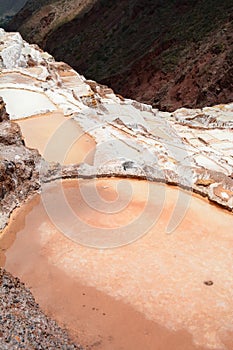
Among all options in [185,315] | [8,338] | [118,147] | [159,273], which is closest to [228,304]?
[185,315]

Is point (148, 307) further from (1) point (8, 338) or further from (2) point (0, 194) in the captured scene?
(2) point (0, 194)

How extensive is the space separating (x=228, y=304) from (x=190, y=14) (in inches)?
1681

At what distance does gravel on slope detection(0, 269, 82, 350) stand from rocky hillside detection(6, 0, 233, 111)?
3293cm

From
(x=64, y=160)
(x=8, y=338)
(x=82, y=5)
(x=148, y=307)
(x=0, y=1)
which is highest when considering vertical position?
(x=8, y=338)

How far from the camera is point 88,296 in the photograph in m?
6.09

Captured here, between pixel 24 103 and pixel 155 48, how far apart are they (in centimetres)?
3185

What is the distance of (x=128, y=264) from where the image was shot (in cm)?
670

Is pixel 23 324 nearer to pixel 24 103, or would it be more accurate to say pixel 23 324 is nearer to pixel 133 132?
pixel 133 132

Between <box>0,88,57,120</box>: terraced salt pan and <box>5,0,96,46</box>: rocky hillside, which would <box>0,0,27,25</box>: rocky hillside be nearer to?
<box>5,0,96,46</box>: rocky hillside

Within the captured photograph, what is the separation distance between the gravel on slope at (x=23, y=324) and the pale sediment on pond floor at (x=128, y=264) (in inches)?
10.1

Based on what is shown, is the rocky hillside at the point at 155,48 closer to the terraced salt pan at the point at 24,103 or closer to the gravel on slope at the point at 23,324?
the terraced salt pan at the point at 24,103

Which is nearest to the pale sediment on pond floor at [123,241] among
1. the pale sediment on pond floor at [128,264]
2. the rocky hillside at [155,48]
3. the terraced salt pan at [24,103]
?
the pale sediment on pond floor at [128,264]

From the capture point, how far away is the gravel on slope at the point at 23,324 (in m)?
4.77

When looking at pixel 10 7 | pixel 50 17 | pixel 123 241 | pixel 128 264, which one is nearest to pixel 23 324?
pixel 128 264
